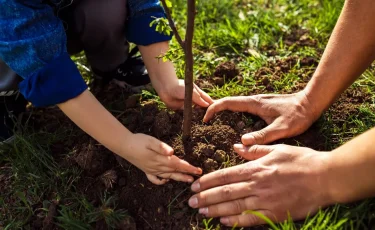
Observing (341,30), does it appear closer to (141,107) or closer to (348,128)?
(348,128)

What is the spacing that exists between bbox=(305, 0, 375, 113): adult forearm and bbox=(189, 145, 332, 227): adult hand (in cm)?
38

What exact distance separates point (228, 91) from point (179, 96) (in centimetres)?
33

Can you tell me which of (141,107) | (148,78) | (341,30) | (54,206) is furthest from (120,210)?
(341,30)

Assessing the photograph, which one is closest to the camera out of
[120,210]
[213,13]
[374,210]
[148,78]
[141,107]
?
[374,210]

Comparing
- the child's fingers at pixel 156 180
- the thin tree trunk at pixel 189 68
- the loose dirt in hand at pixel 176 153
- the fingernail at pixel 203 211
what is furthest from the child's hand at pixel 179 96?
the fingernail at pixel 203 211

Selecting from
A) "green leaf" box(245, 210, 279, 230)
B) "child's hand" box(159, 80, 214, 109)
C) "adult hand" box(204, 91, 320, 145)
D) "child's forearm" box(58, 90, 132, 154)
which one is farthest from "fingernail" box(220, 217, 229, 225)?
"child's hand" box(159, 80, 214, 109)

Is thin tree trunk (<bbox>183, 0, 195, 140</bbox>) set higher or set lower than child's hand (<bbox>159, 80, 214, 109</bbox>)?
higher

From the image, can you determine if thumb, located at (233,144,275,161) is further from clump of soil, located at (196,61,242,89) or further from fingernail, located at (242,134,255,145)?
clump of soil, located at (196,61,242,89)

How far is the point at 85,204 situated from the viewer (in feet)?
6.33

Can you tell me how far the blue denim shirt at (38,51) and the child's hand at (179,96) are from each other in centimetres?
46

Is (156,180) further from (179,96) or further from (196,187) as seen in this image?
(179,96)

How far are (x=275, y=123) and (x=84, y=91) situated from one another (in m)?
0.79

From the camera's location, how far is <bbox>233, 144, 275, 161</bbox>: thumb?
6.09 ft

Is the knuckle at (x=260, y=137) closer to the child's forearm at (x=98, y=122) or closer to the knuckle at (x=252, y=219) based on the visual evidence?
the knuckle at (x=252, y=219)
